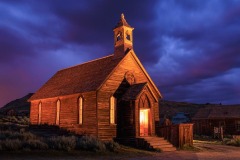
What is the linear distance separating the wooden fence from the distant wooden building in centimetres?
2310

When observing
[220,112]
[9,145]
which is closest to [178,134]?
[9,145]

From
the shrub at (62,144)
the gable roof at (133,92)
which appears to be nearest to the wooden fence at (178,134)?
the gable roof at (133,92)

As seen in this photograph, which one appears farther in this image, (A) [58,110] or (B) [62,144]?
(A) [58,110]

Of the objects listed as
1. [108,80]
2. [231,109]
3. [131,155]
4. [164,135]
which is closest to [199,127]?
[231,109]

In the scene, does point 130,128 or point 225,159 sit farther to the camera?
point 130,128

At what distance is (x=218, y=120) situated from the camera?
49.3 meters

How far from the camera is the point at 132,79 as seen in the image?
29547 millimetres

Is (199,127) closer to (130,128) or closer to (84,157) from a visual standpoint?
(130,128)

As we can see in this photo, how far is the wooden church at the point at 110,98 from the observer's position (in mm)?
26281

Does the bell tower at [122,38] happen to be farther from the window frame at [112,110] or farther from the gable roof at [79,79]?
the window frame at [112,110]

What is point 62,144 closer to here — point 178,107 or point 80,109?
point 80,109

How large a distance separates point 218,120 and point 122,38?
27456mm

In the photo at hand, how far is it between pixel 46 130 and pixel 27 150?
39.4 ft

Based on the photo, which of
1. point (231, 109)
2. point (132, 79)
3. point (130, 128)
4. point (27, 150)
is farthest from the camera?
point (231, 109)
